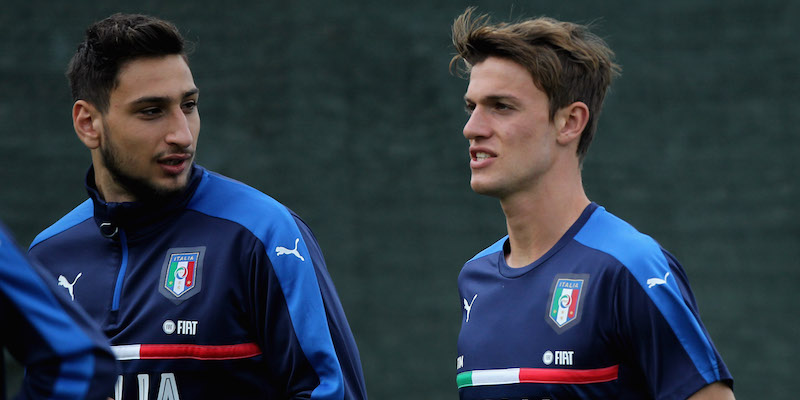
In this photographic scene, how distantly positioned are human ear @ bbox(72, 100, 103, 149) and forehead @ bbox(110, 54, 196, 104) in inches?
4.3

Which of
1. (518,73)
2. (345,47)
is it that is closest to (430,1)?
(345,47)

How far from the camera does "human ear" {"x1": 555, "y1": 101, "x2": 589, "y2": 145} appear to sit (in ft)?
10.4

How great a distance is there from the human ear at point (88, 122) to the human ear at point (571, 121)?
1452 millimetres

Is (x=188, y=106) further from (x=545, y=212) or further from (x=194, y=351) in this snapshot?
(x=545, y=212)

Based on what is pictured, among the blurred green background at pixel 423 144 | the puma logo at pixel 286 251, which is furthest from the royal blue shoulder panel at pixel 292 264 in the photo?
the blurred green background at pixel 423 144

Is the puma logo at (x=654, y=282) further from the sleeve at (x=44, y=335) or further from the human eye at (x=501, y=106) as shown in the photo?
the sleeve at (x=44, y=335)

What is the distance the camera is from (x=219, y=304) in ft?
9.80

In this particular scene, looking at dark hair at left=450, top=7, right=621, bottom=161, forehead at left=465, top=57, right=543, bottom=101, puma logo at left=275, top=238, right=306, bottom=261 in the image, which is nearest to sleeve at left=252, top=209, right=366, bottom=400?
puma logo at left=275, top=238, right=306, bottom=261

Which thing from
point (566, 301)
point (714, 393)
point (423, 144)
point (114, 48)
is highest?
point (423, 144)

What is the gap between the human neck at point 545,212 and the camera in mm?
3156

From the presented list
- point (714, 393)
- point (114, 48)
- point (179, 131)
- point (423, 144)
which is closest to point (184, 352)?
point (179, 131)

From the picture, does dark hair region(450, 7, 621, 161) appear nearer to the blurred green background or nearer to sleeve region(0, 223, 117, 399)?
sleeve region(0, 223, 117, 399)

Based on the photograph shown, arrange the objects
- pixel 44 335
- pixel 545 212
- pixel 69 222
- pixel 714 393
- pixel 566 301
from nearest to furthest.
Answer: pixel 44 335
pixel 714 393
pixel 566 301
pixel 545 212
pixel 69 222

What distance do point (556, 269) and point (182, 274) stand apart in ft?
3.72
